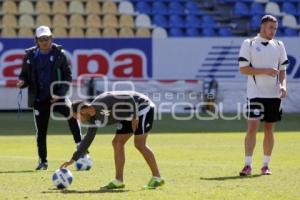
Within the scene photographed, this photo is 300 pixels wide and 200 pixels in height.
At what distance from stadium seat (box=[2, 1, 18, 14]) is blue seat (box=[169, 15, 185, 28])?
5823 millimetres

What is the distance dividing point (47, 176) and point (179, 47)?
18274 mm

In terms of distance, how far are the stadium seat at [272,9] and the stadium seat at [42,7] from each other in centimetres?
851

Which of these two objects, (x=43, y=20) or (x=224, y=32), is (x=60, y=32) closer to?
(x=43, y=20)

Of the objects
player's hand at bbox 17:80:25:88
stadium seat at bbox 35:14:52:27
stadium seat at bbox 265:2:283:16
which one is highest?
stadium seat at bbox 265:2:283:16

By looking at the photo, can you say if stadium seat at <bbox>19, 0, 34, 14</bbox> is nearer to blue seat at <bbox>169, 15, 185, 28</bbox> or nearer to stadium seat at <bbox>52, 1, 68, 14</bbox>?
stadium seat at <bbox>52, 1, 68, 14</bbox>

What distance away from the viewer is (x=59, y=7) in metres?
31.8

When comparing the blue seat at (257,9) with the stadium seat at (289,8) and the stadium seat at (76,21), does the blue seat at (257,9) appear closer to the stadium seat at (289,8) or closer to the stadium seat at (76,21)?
the stadium seat at (289,8)

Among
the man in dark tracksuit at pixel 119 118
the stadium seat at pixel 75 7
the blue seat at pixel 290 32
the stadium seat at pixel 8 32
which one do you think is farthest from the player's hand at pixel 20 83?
the blue seat at pixel 290 32

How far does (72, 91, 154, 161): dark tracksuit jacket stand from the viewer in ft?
33.7

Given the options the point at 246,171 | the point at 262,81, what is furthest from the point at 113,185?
the point at 262,81

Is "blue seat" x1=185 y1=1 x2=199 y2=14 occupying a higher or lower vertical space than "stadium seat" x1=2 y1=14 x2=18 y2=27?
higher

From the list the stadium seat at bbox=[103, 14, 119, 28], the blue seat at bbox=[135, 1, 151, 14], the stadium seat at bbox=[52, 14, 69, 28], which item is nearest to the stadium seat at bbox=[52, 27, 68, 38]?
the stadium seat at bbox=[52, 14, 69, 28]

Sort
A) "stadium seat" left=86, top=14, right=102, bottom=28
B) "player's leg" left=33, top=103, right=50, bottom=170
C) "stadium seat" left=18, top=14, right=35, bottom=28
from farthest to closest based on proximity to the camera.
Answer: "stadium seat" left=86, top=14, right=102, bottom=28, "stadium seat" left=18, top=14, right=35, bottom=28, "player's leg" left=33, top=103, right=50, bottom=170

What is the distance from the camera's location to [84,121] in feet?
33.6
